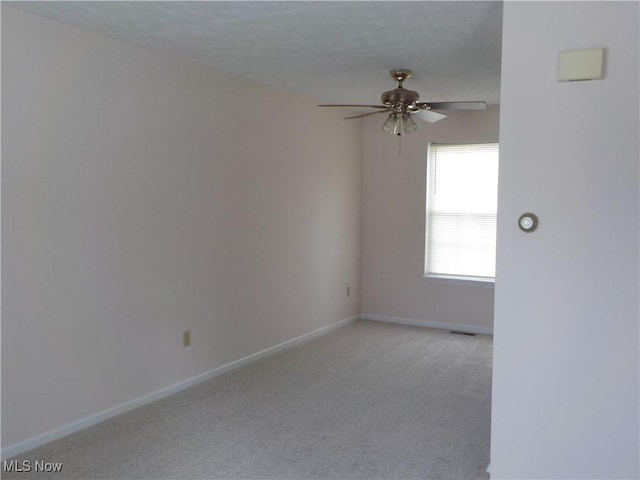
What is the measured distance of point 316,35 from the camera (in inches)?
121

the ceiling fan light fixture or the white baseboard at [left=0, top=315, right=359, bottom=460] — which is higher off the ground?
the ceiling fan light fixture

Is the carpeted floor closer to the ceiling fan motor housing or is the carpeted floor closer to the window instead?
the window

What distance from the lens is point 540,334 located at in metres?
2.39

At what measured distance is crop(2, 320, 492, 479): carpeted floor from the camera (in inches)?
108

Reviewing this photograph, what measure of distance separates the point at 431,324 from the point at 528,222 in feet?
11.9

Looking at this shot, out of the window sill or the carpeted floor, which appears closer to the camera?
the carpeted floor

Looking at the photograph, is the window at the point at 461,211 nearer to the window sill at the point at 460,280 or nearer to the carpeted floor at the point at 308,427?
Result: the window sill at the point at 460,280

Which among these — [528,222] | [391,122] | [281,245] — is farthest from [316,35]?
[281,245]

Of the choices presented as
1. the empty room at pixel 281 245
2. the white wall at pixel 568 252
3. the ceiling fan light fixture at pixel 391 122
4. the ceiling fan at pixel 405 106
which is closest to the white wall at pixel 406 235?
the empty room at pixel 281 245

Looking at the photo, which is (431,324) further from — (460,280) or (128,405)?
(128,405)

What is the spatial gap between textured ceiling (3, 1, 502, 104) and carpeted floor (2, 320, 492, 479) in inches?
89.3

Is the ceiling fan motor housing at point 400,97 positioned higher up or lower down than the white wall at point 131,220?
higher up
